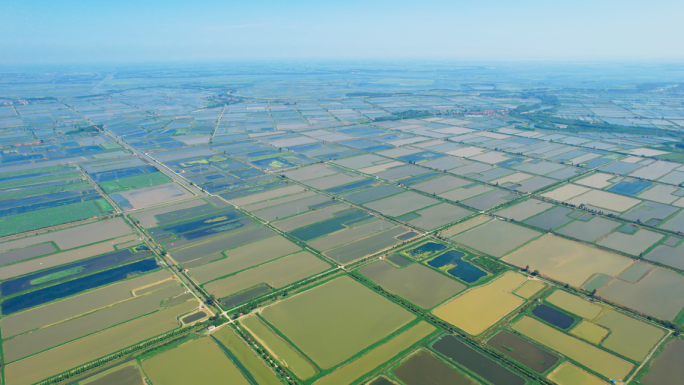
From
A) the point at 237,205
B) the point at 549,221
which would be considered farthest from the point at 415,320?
the point at 237,205

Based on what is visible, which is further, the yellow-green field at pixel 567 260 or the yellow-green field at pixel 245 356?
the yellow-green field at pixel 567 260

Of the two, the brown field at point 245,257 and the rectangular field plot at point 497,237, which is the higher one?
the rectangular field plot at point 497,237

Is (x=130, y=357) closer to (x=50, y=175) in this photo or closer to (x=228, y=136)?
(x=50, y=175)

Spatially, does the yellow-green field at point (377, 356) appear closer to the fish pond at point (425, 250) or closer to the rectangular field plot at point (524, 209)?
the fish pond at point (425, 250)

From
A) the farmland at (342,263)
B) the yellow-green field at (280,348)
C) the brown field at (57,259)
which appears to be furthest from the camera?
the brown field at (57,259)

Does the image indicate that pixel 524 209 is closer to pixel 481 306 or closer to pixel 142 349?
pixel 481 306

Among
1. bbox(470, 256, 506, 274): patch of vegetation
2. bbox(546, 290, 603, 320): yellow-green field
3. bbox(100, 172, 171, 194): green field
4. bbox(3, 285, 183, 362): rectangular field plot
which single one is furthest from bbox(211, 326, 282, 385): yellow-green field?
bbox(100, 172, 171, 194): green field

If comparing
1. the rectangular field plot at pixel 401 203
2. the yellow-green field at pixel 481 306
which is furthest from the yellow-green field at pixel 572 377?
the rectangular field plot at pixel 401 203
